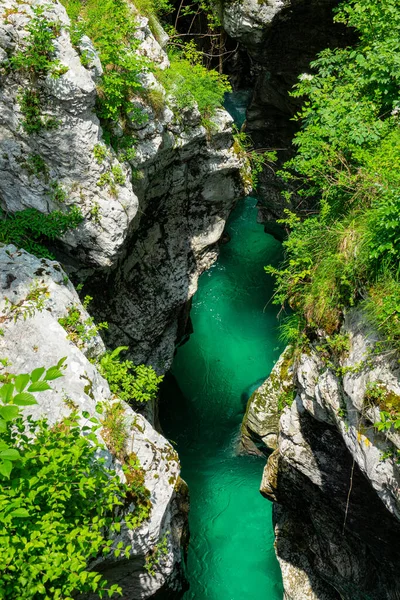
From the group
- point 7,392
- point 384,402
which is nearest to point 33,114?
point 7,392

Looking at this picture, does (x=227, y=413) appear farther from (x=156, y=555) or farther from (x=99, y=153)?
(x=99, y=153)

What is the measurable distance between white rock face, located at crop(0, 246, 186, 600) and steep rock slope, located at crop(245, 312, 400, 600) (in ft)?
6.41

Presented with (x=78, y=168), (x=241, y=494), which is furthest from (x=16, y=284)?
(x=241, y=494)

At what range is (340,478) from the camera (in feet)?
21.0

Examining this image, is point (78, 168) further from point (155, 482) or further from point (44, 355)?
point (155, 482)

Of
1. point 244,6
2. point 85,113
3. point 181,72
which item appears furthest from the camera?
point 244,6

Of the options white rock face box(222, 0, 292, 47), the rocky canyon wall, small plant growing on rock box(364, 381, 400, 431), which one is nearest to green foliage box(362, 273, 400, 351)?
small plant growing on rock box(364, 381, 400, 431)

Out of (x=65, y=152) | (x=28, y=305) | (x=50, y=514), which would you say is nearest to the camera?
(x=50, y=514)

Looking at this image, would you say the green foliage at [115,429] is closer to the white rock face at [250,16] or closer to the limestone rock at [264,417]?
the limestone rock at [264,417]

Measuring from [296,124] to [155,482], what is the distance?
956 centimetres

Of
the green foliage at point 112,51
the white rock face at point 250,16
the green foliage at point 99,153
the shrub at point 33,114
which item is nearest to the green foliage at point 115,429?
the green foliage at point 99,153

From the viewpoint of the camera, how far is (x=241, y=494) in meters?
10.6

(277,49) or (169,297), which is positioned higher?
(277,49)

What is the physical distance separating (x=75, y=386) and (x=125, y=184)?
9.75 feet
